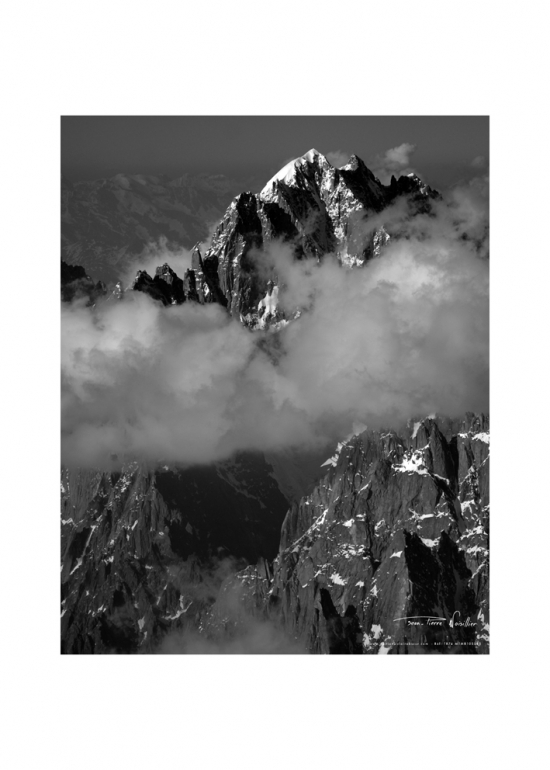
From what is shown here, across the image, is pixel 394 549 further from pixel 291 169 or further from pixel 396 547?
pixel 291 169

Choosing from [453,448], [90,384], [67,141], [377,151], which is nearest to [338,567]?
[453,448]

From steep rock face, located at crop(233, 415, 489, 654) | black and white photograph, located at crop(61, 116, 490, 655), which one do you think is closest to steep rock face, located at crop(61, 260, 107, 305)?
black and white photograph, located at crop(61, 116, 490, 655)

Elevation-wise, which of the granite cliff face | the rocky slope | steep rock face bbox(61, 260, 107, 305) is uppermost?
the rocky slope

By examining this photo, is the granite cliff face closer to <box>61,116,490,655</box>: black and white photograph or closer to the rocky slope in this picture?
<box>61,116,490,655</box>: black and white photograph

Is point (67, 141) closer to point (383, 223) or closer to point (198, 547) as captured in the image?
point (383, 223)

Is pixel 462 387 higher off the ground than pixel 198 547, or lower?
higher
